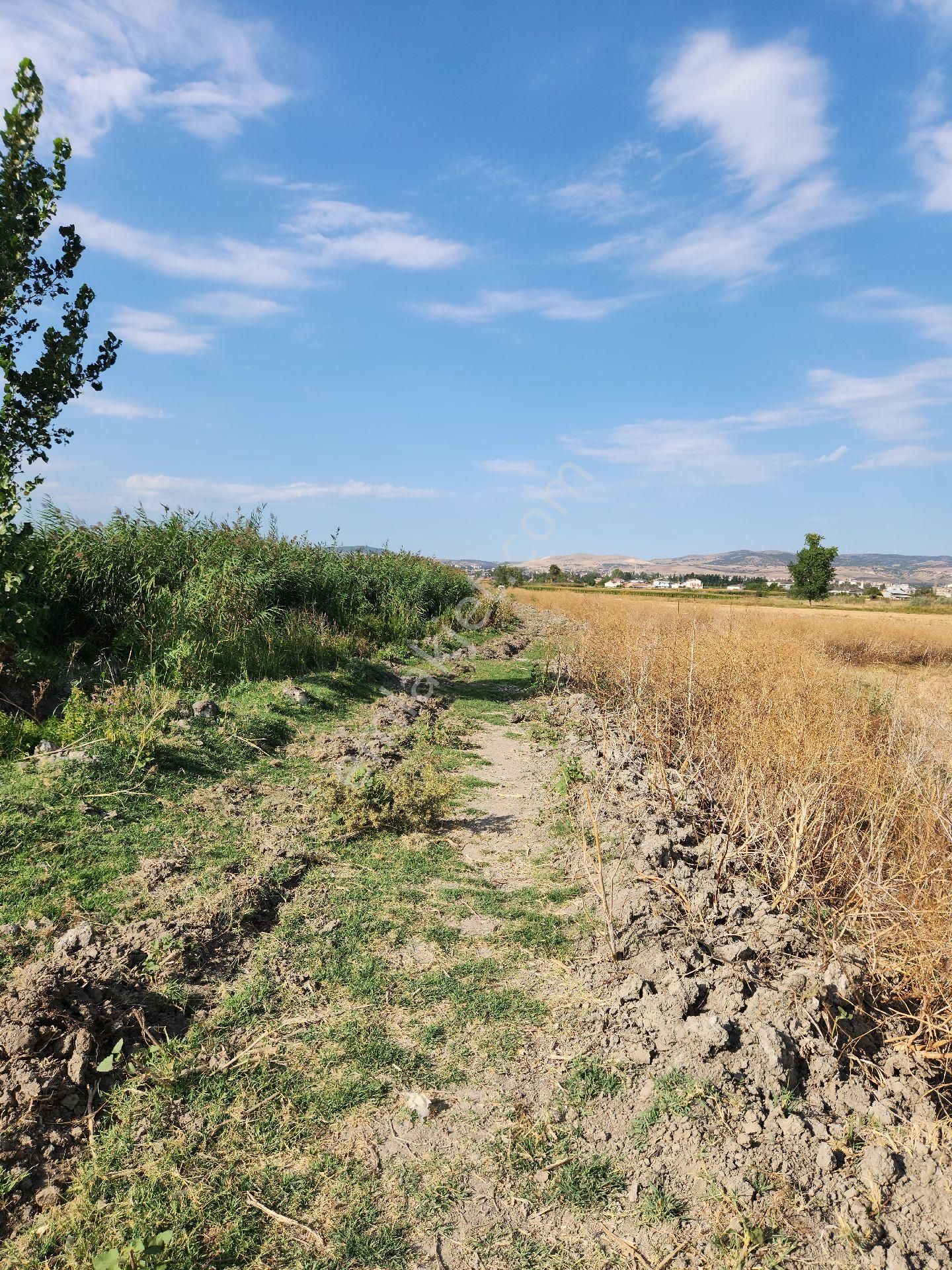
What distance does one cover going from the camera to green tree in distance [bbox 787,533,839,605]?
2031 inches

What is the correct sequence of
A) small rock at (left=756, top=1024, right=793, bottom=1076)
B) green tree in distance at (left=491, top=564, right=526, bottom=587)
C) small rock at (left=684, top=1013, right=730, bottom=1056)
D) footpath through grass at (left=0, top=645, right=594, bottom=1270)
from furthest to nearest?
1. green tree in distance at (left=491, top=564, right=526, bottom=587)
2. small rock at (left=684, top=1013, right=730, bottom=1056)
3. small rock at (left=756, top=1024, right=793, bottom=1076)
4. footpath through grass at (left=0, top=645, right=594, bottom=1270)

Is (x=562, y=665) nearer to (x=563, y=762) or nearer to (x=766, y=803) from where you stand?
(x=563, y=762)

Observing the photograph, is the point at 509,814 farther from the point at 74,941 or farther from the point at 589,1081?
the point at 74,941

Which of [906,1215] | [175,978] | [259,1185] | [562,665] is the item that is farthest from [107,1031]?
[562,665]

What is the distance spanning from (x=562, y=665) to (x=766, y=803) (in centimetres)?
846

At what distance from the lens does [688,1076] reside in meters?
2.91

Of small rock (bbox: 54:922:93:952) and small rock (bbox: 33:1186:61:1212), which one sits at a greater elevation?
small rock (bbox: 54:922:93:952)

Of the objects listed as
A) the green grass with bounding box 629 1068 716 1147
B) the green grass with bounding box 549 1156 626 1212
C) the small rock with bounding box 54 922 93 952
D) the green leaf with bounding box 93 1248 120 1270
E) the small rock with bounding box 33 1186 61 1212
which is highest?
the small rock with bounding box 54 922 93 952

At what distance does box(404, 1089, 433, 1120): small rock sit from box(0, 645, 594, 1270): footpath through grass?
5 cm

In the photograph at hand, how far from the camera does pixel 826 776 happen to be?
4773mm

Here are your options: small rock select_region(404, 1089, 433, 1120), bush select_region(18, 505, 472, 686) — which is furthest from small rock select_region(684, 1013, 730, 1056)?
bush select_region(18, 505, 472, 686)

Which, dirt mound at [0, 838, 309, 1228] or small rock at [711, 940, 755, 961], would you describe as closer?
dirt mound at [0, 838, 309, 1228]

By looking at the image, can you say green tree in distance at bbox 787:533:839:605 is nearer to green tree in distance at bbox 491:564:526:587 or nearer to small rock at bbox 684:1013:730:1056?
green tree in distance at bbox 491:564:526:587

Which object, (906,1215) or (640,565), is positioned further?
(640,565)
